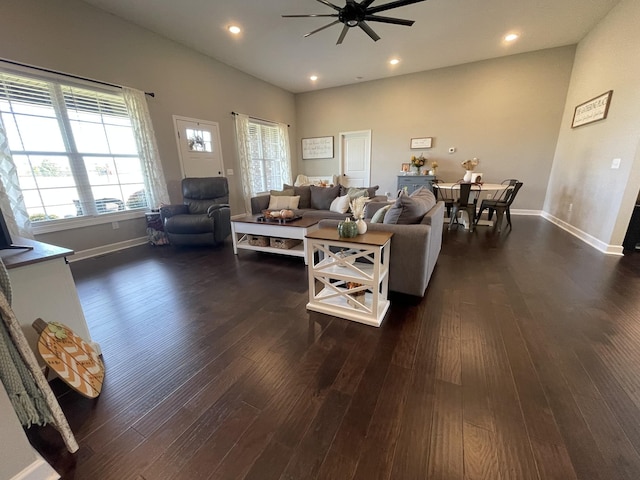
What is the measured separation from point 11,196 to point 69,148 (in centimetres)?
86

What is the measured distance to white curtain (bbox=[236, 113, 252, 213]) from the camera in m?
5.45

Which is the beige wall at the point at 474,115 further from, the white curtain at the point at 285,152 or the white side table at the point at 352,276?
the white side table at the point at 352,276

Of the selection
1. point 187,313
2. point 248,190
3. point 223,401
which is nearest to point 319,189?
point 248,190

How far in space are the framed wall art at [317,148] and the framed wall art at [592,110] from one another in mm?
4803

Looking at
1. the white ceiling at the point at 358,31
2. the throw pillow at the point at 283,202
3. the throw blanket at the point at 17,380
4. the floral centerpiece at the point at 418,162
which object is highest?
the white ceiling at the point at 358,31

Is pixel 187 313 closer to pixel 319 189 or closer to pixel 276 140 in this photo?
pixel 319 189

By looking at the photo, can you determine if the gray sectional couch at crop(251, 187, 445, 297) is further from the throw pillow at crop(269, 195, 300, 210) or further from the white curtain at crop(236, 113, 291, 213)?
the white curtain at crop(236, 113, 291, 213)

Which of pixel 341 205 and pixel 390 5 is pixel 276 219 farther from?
pixel 390 5

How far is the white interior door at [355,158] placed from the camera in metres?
6.53

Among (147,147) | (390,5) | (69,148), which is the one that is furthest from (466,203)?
(69,148)

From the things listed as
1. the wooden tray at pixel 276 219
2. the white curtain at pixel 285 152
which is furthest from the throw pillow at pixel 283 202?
the white curtain at pixel 285 152

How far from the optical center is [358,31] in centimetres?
388

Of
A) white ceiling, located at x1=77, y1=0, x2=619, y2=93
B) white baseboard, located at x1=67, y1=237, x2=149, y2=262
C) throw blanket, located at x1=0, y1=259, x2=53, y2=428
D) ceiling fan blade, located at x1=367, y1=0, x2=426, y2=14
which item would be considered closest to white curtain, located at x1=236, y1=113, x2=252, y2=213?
white ceiling, located at x1=77, y1=0, x2=619, y2=93

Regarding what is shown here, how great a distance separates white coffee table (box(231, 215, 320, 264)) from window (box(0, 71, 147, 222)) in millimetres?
1975
